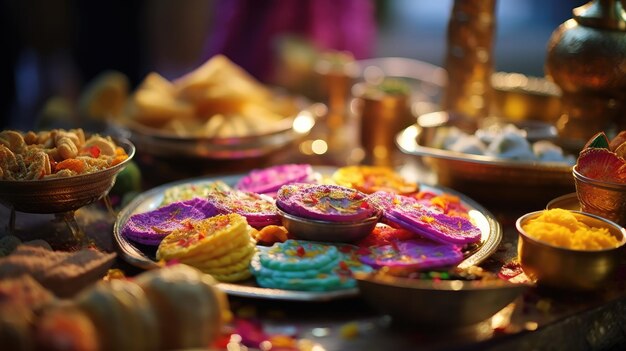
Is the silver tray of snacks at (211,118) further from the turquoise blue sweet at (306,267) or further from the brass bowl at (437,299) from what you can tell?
the brass bowl at (437,299)

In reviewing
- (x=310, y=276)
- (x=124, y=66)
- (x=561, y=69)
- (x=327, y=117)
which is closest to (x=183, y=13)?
(x=124, y=66)

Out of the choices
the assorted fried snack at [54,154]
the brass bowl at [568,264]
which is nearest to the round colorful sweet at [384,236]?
the brass bowl at [568,264]

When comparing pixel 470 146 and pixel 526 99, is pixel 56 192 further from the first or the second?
pixel 526 99

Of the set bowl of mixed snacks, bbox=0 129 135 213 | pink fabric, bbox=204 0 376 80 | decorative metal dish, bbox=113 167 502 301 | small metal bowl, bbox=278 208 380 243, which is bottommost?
decorative metal dish, bbox=113 167 502 301

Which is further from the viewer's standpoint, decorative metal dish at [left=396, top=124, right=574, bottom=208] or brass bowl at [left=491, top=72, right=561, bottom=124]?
brass bowl at [left=491, top=72, right=561, bottom=124]

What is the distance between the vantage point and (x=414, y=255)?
61.6 inches

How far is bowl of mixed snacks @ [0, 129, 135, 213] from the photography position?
1.63 metres

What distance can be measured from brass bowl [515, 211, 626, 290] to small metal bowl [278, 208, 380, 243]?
0.38 metres

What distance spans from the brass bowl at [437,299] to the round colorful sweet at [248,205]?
474 mm

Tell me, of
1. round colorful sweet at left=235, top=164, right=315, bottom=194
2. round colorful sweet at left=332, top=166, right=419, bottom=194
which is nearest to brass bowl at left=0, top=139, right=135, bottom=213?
round colorful sweet at left=235, top=164, right=315, bottom=194

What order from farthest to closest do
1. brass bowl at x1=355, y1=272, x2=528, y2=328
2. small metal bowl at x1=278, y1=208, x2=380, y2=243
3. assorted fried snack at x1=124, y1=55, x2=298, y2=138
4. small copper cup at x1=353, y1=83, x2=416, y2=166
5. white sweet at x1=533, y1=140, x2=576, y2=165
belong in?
small copper cup at x1=353, y1=83, x2=416, y2=166 < assorted fried snack at x1=124, y1=55, x2=298, y2=138 < white sweet at x1=533, y1=140, x2=576, y2=165 < small metal bowl at x1=278, y1=208, x2=380, y2=243 < brass bowl at x1=355, y1=272, x2=528, y2=328

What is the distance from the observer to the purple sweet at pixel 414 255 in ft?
4.98

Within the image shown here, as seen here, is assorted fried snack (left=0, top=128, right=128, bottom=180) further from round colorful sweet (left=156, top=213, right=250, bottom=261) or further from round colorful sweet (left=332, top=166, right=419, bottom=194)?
round colorful sweet (left=332, top=166, right=419, bottom=194)

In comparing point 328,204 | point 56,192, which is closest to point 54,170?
point 56,192
